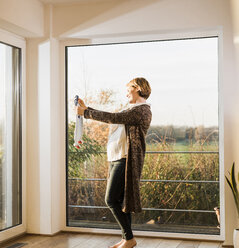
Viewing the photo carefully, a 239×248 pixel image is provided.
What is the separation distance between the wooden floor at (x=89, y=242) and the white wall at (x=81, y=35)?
15 centimetres

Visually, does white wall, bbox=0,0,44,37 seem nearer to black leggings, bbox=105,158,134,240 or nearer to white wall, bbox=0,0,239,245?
white wall, bbox=0,0,239,245

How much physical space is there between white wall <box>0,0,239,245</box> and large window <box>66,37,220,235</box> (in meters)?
0.16

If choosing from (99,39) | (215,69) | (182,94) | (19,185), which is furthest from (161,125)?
(19,185)

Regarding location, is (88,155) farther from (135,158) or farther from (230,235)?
(230,235)

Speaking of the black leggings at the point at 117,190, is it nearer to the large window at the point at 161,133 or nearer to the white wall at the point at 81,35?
the large window at the point at 161,133

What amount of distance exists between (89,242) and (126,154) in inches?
40.4

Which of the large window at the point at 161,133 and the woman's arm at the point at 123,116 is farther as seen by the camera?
the large window at the point at 161,133

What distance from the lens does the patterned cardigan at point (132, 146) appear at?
133 inches

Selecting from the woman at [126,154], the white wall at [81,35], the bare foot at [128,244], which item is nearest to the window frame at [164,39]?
the white wall at [81,35]

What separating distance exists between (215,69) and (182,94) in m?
0.40

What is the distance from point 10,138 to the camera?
3967 millimetres

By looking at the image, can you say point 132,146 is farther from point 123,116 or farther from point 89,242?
point 89,242

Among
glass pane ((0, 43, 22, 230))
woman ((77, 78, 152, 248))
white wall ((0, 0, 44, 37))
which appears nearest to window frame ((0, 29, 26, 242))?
glass pane ((0, 43, 22, 230))

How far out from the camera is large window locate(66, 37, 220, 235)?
3.94 metres
